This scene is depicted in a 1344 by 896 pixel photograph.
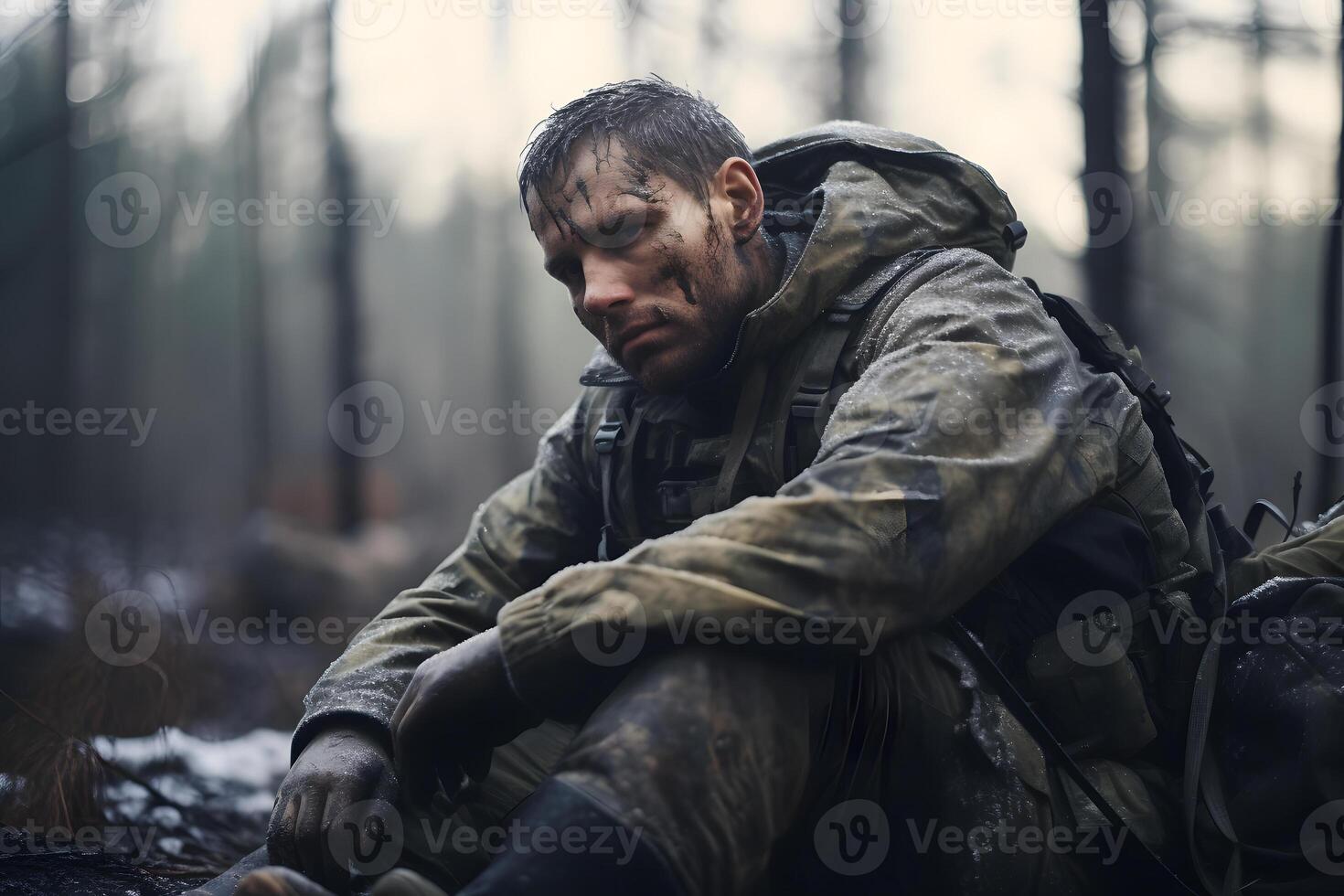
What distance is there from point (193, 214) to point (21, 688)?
145 centimetres

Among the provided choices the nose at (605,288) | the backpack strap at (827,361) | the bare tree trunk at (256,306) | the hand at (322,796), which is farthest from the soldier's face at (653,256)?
the bare tree trunk at (256,306)

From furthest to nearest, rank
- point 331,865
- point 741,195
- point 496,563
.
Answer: point 496,563, point 741,195, point 331,865

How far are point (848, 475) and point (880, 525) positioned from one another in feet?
0.21

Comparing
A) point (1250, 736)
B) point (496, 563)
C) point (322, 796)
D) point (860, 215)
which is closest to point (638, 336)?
point (860, 215)

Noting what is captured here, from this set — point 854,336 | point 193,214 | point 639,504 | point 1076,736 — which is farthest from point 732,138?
point 193,214

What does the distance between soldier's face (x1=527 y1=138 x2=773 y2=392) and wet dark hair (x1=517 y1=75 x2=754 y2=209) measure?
2cm

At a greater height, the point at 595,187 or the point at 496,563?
the point at 595,187

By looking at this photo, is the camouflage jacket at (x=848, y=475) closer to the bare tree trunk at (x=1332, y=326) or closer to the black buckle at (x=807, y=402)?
the black buckle at (x=807, y=402)

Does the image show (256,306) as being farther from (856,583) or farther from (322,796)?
(856,583)

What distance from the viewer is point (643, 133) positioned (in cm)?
152

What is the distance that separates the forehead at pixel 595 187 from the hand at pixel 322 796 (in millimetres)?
756

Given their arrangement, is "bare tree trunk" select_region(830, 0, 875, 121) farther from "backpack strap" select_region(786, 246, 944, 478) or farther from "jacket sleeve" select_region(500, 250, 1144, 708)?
"jacket sleeve" select_region(500, 250, 1144, 708)

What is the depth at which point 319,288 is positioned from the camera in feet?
10.8

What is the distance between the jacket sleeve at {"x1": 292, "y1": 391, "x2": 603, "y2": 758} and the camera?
5.15 feet
